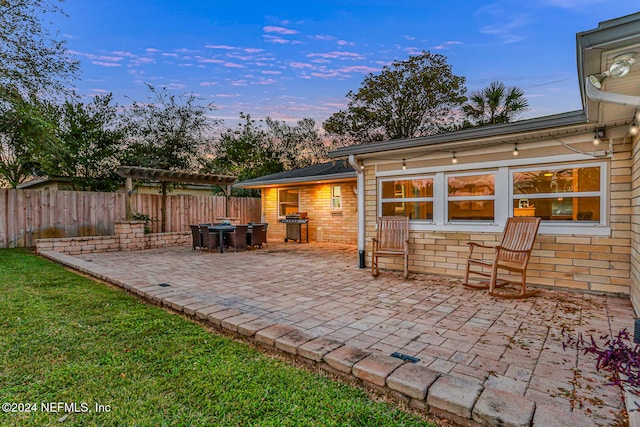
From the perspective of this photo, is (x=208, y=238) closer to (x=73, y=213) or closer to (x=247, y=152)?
(x=73, y=213)

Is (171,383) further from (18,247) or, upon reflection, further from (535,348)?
(18,247)

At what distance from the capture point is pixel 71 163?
11203 millimetres

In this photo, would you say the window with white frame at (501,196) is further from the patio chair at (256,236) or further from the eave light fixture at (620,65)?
the patio chair at (256,236)

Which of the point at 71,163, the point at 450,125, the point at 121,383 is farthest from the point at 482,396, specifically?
the point at 450,125

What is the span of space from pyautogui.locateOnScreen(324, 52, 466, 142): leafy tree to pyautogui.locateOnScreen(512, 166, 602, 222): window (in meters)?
13.1

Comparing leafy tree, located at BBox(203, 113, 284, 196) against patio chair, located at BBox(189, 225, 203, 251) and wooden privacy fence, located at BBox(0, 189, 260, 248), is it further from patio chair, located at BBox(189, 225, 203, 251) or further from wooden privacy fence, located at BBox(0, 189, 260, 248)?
patio chair, located at BBox(189, 225, 203, 251)

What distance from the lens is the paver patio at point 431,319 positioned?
76.0 inches

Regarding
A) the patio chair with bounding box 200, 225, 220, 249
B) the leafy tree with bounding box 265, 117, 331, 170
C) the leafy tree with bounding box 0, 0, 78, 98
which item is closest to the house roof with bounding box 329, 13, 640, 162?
A: the patio chair with bounding box 200, 225, 220, 249

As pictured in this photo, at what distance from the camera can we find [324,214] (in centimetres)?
1115

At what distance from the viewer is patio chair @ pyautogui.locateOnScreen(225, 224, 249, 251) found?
8.60 metres

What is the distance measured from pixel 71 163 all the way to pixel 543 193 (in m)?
13.8

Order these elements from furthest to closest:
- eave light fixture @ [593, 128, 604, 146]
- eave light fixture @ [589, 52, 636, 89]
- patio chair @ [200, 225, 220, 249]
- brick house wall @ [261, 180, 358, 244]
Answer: brick house wall @ [261, 180, 358, 244], patio chair @ [200, 225, 220, 249], eave light fixture @ [593, 128, 604, 146], eave light fixture @ [589, 52, 636, 89]

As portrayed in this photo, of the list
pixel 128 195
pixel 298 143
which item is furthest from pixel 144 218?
pixel 298 143

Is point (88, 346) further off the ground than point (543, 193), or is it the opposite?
point (543, 193)
